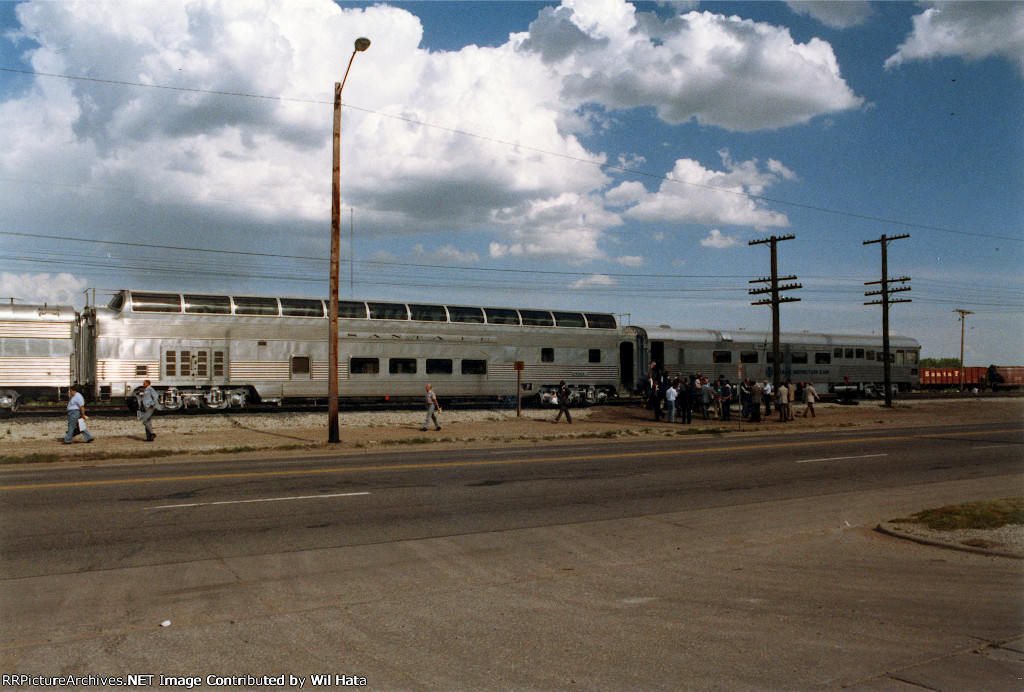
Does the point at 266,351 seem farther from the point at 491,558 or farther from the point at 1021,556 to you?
the point at 1021,556

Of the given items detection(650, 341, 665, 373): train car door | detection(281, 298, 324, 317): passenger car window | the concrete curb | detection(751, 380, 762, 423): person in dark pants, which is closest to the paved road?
the concrete curb

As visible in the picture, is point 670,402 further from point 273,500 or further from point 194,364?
point 273,500

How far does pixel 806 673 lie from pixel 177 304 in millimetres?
26783

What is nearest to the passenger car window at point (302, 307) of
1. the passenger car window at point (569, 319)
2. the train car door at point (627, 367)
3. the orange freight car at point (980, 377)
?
the passenger car window at point (569, 319)

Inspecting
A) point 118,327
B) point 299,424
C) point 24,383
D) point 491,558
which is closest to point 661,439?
point 299,424

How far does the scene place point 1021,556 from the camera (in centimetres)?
766

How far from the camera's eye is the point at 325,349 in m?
29.7

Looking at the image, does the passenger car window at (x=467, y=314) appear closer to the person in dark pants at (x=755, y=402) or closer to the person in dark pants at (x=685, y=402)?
the person in dark pants at (x=685, y=402)

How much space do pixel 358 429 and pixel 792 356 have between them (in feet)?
94.2

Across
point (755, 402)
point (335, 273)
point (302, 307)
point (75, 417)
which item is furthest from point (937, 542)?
point (302, 307)

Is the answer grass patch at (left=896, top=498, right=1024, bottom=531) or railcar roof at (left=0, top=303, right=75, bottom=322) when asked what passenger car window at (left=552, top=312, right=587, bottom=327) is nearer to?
railcar roof at (left=0, top=303, right=75, bottom=322)

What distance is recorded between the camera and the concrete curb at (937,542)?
7.79 meters

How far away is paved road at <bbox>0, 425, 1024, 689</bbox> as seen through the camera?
4.99 metres

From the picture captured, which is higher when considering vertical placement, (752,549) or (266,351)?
(266,351)
